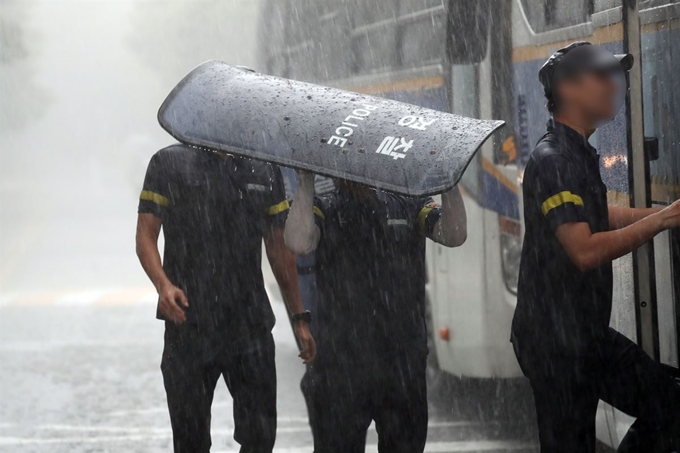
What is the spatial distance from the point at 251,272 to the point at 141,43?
94.5 feet

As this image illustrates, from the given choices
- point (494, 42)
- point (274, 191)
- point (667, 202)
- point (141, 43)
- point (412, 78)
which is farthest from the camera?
point (141, 43)

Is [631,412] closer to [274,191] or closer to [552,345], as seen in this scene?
[552,345]

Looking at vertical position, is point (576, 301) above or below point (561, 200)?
below

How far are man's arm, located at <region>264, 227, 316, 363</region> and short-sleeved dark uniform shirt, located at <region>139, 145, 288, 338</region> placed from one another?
0.10 metres

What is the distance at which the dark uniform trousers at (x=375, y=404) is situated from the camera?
4.09 metres

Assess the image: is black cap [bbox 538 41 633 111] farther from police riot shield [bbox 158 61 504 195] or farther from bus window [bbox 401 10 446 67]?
A: bus window [bbox 401 10 446 67]

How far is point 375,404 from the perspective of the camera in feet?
13.5

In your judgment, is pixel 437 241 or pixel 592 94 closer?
pixel 592 94

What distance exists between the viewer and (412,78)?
7301mm

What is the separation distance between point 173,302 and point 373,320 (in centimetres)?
76

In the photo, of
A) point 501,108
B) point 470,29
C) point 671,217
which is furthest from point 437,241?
point 470,29

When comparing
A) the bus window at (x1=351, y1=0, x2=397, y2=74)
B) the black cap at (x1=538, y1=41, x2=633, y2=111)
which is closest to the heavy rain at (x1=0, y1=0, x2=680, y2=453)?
the black cap at (x1=538, y1=41, x2=633, y2=111)

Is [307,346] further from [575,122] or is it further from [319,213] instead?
[575,122]

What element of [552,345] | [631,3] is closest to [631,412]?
[552,345]
